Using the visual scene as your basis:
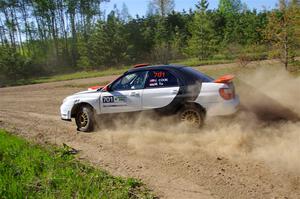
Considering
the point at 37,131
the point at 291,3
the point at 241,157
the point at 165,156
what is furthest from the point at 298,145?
the point at 291,3

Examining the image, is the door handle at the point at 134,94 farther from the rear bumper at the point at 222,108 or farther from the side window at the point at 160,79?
the rear bumper at the point at 222,108

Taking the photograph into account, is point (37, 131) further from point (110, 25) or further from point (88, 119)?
point (110, 25)

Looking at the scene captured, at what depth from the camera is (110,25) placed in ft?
129

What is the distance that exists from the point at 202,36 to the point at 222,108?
25.9 m

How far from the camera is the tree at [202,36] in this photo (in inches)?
1224

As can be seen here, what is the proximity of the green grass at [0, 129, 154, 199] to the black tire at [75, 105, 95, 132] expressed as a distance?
1.76 meters

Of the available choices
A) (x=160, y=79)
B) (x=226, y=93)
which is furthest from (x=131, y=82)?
(x=226, y=93)

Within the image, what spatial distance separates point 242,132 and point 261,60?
33.6ft

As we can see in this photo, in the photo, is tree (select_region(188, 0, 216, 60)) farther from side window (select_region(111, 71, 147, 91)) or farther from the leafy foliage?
side window (select_region(111, 71, 147, 91))

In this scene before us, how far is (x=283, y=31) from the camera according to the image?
13.2 meters

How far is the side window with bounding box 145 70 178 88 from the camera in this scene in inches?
288

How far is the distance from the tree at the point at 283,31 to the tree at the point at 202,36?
689 inches

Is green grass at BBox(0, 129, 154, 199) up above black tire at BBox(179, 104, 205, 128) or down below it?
below

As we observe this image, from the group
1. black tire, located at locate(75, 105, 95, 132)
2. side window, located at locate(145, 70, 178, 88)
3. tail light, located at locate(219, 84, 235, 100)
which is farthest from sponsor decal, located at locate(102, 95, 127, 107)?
tail light, located at locate(219, 84, 235, 100)
